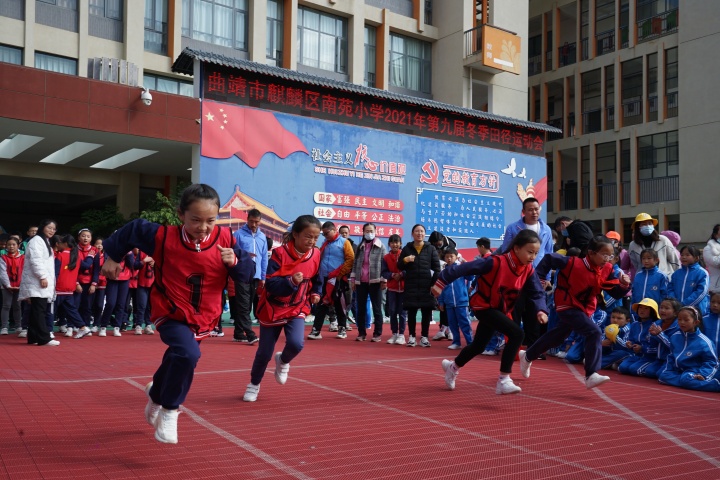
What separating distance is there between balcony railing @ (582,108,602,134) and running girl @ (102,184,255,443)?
98.4ft

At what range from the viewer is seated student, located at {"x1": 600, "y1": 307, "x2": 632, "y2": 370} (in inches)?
335

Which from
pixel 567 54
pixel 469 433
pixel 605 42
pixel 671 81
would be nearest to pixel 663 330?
pixel 469 433

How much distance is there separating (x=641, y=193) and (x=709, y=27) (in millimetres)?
6936

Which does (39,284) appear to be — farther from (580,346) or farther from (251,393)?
(580,346)

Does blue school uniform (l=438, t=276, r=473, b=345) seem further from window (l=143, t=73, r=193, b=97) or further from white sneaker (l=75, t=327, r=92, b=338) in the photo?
window (l=143, t=73, r=193, b=97)

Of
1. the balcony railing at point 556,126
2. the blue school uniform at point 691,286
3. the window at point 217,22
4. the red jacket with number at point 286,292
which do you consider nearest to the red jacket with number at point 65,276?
the red jacket with number at point 286,292

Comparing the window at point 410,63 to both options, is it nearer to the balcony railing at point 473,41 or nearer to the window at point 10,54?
the balcony railing at point 473,41

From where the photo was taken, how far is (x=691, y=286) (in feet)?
28.1

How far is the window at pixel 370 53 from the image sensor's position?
82.0 ft

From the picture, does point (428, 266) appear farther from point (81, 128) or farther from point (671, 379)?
point (81, 128)

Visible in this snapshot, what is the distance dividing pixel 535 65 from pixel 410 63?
1138 cm

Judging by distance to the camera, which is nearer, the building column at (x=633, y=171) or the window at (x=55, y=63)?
the window at (x=55, y=63)

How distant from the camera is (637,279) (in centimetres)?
894

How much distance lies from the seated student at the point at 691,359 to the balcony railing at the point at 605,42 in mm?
26851
